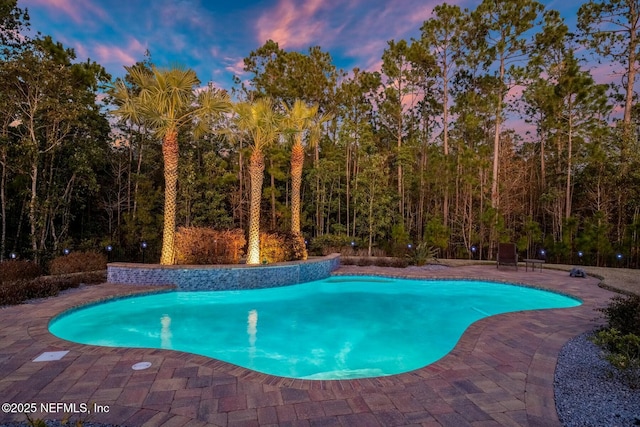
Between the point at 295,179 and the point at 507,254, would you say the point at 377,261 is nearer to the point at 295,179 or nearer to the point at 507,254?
the point at 295,179

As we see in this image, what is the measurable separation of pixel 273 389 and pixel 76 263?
29.4 feet

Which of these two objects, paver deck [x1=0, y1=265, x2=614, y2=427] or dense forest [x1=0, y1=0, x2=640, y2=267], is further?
dense forest [x1=0, y1=0, x2=640, y2=267]

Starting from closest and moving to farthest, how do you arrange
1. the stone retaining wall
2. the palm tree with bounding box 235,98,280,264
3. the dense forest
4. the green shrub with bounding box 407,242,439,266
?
the stone retaining wall, the palm tree with bounding box 235,98,280,264, the dense forest, the green shrub with bounding box 407,242,439,266

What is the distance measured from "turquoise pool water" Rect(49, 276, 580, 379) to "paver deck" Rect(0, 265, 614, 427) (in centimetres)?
126

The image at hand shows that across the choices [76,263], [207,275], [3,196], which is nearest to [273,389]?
[207,275]

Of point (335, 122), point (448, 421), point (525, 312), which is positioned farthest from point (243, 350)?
point (335, 122)

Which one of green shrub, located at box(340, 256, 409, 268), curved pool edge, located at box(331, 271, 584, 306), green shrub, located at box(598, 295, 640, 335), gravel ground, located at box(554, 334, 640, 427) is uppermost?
green shrub, located at box(598, 295, 640, 335)

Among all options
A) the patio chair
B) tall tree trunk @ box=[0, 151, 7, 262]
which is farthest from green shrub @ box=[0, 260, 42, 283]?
the patio chair

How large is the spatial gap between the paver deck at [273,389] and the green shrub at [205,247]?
5.13 meters

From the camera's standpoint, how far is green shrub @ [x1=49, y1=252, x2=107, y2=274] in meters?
9.21

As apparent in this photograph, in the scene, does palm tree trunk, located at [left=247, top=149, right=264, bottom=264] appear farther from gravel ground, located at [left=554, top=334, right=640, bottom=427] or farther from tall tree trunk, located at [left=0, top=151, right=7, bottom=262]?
gravel ground, located at [left=554, top=334, right=640, bottom=427]

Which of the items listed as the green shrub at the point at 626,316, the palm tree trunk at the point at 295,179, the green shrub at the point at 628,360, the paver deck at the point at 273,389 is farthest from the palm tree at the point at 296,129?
the green shrub at the point at 628,360

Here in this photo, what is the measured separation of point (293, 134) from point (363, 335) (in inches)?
303

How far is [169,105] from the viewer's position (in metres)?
9.52
